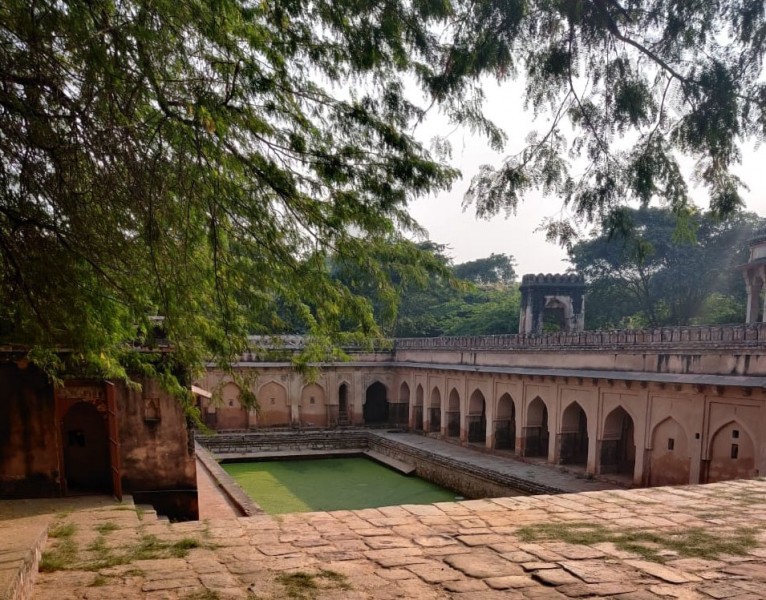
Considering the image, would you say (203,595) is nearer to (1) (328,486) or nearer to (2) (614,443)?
(2) (614,443)

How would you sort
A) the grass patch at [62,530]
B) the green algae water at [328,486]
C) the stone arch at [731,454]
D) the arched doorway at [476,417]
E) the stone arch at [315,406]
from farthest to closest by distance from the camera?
the stone arch at [315,406], the arched doorway at [476,417], the green algae water at [328,486], the stone arch at [731,454], the grass patch at [62,530]

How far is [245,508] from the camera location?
388 inches

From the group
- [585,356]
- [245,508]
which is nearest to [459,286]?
[245,508]

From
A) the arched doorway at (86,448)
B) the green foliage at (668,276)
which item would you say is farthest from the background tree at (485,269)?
the arched doorway at (86,448)

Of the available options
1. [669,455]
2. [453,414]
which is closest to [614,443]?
[669,455]

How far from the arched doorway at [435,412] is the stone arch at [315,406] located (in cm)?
421

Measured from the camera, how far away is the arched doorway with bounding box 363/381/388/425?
24.4 m

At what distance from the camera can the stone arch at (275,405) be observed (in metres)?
22.1

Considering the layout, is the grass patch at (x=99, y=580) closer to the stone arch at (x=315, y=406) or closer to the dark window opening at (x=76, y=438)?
the dark window opening at (x=76, y=438)

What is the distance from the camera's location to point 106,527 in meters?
4.34

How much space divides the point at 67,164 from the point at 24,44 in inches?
24.6

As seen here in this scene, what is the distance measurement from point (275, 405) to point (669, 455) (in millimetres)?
14107

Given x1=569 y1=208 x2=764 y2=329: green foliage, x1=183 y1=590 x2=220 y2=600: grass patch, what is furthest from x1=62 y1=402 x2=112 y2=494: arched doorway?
x1=569 y1=208 x2=764 y2=329: green foliage

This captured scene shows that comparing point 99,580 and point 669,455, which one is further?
point 669,455
